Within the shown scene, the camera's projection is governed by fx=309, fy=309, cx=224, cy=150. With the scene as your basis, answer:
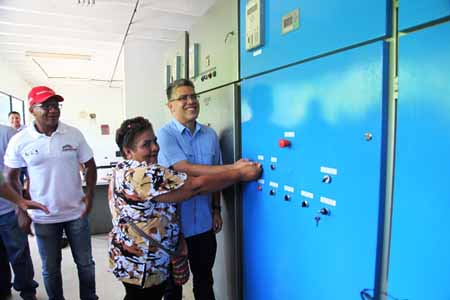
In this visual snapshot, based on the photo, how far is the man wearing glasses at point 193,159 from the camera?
5.38 feet

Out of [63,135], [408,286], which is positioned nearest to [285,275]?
[408,286]

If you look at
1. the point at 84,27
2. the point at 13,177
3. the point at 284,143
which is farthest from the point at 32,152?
the point at 84,27

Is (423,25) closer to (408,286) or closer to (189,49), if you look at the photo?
(408,286)

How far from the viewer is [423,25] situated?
30.2 inches

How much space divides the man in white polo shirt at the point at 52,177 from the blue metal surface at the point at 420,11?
1.85 meters

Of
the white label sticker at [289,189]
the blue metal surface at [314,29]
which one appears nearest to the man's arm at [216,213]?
the white label sticker at [289,189]

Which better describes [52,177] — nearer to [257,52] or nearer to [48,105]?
[48,105]

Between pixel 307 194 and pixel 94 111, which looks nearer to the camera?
pixel 307 194

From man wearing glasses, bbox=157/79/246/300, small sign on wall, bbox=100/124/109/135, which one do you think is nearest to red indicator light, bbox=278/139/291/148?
man wearing glasses, bbox=157/79/246/300

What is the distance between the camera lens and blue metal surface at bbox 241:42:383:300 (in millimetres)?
928

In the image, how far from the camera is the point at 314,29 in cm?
111

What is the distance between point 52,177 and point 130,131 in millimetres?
916

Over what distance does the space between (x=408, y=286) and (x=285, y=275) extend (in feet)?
1.98

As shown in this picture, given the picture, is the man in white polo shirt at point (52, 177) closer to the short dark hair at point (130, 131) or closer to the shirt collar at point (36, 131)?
the shirt collar at point (36, 131)
